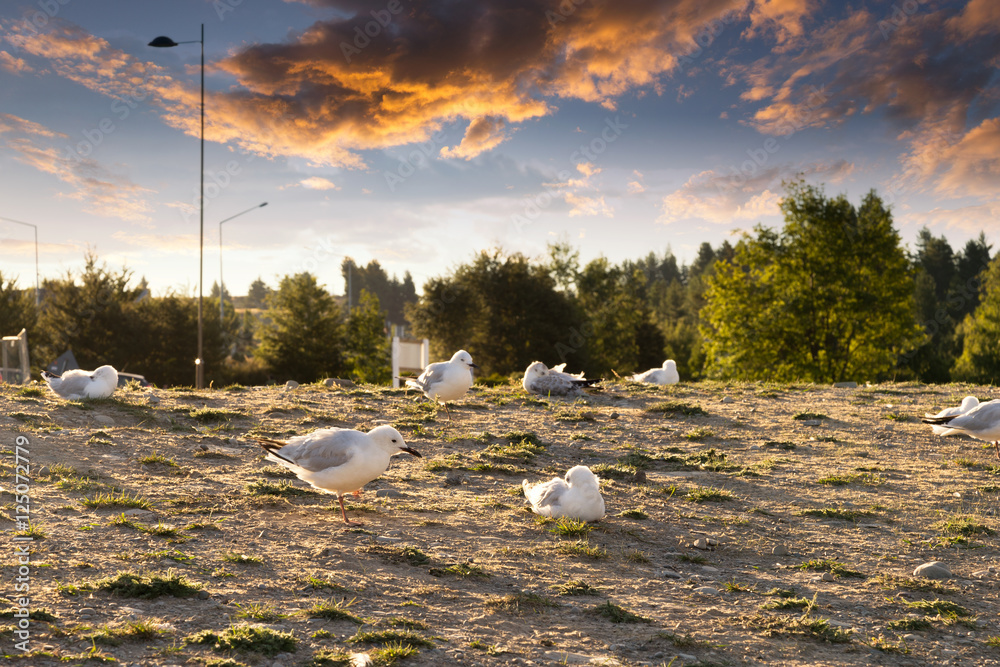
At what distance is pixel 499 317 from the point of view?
4619 centimetres

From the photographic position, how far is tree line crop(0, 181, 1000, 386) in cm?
3384

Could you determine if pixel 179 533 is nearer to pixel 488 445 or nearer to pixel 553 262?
pixel 488 445

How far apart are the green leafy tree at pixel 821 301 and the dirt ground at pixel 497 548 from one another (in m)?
23.8

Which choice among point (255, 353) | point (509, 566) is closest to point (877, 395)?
point (509, 566)

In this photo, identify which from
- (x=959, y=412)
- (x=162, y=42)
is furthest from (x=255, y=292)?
(x=959, y=412)

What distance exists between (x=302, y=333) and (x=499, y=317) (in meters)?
13.8

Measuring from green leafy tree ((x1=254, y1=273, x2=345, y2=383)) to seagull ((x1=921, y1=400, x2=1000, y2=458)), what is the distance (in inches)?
1551

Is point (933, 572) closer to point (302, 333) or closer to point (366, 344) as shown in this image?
point (302, 333)

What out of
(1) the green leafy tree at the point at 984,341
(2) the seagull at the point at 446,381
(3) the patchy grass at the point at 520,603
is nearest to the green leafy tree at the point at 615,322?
(1) the green leafy tree at the point at 984,341

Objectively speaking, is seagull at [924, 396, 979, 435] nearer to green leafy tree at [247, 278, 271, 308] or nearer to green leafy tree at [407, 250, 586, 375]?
green leafy tree at [407, 250, 586, 375]

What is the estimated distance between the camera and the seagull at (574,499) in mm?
6980

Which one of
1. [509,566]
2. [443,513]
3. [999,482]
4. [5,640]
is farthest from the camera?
[999,482]

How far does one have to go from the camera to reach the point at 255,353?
4644cm

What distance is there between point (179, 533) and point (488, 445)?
5418mm
